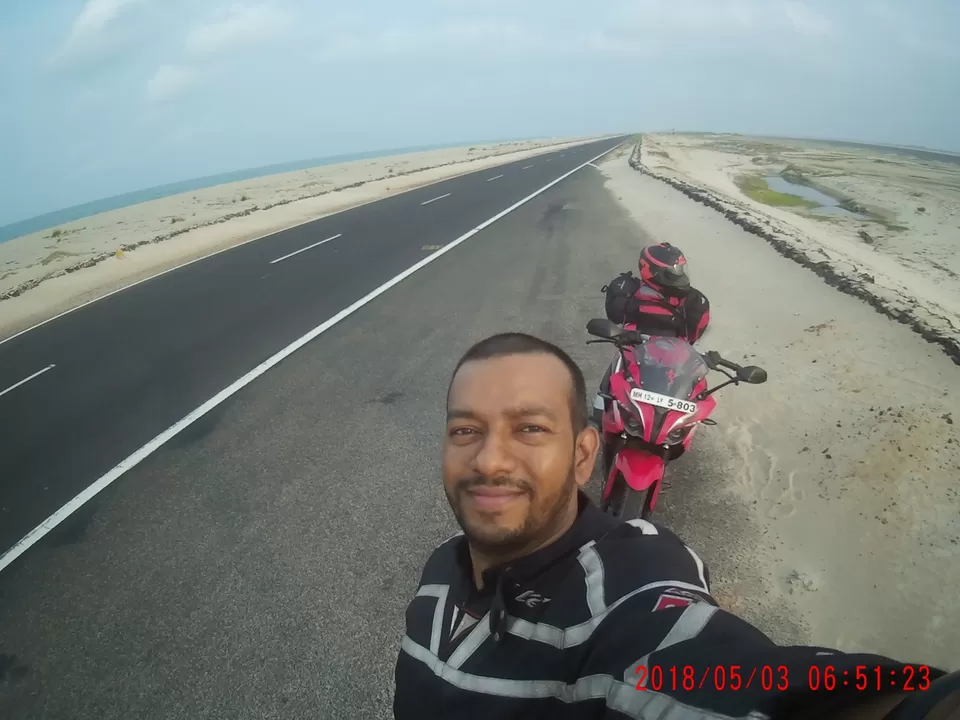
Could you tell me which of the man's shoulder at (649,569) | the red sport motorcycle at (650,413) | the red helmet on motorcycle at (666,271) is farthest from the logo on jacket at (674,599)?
the red helmet on motorcycle at (666,271)

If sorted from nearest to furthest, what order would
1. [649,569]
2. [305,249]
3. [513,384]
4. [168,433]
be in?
[649,569]
[513,384]
[168,433]
[305,249]

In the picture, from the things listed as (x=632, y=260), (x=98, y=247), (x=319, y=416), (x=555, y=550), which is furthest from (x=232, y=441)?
(x=98, y=247)

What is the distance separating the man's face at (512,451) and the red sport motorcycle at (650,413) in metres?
1.27

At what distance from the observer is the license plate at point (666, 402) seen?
9.96 ft

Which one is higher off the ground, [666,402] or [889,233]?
[666,402]

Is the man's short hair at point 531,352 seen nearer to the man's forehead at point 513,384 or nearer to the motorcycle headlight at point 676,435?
the man's forehead at point 513,384

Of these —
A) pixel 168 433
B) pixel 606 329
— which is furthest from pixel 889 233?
pixel 168 433

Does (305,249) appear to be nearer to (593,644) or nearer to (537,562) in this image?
(537,562)

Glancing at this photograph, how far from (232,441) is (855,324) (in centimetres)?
760

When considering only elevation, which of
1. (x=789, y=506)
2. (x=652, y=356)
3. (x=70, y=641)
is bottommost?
(x=789, y=506)

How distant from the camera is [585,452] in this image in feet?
6.32

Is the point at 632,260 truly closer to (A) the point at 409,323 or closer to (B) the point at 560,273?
(B) the point at 560,273

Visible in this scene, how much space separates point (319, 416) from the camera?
5793 millimetres

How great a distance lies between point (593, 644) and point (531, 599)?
196 mm
